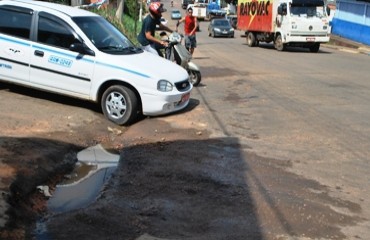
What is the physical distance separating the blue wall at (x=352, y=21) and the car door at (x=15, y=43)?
89.9 feet

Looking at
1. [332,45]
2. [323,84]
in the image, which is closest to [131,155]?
[323,84]

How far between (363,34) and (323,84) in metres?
21.9

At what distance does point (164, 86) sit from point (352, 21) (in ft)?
100.0

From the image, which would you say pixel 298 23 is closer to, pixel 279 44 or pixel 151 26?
pixel 279 44

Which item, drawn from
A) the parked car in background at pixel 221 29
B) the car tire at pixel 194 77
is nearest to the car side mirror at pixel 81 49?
the car tire at pixel 194 77

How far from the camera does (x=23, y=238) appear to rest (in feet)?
13.4

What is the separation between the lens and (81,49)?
27.1 ft

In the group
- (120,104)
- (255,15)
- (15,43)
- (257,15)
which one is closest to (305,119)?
(120,104)

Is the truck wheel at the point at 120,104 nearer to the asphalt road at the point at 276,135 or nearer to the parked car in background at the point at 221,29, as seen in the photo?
the asphalt road at the point at 276,135

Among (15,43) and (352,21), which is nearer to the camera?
(15,43)

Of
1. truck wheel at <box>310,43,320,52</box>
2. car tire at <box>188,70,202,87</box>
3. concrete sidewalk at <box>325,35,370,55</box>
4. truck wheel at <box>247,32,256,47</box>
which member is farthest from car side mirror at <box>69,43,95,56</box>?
truck wheel at <box>247,32,256,47</box>

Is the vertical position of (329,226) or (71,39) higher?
(71,39)

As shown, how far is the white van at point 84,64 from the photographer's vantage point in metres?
8.20

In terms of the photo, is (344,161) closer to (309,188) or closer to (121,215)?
(309,188)
